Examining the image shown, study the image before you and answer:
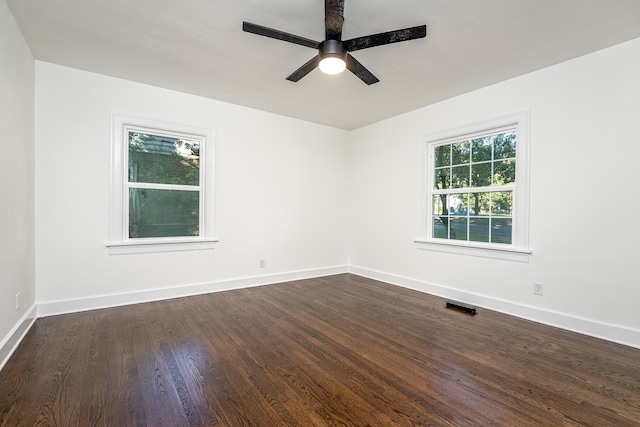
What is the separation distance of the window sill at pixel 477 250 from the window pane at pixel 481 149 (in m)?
1.11

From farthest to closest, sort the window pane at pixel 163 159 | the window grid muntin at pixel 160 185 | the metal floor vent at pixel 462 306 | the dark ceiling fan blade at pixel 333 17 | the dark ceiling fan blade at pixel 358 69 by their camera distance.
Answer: the window pane at pixel 163 159 → the window grid muntin at pixel 160 185 → the metal floor vent at pixel 462 306 → the dark ceiling fan blade at pixel 358 69 → the dark ceiling fan blade at pixel 333 17

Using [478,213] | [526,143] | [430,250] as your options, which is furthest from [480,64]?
[430,250]

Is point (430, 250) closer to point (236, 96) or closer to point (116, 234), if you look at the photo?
point (236, 96)

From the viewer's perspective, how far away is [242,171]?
4.45 meters

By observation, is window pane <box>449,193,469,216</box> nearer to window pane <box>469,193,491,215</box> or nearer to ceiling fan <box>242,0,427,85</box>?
window pane <box>469,193,491,215</box>

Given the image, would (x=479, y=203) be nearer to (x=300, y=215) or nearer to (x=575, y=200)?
(x=575, y=200)

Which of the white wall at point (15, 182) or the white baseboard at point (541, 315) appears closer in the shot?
the white wall at point (15, 182)

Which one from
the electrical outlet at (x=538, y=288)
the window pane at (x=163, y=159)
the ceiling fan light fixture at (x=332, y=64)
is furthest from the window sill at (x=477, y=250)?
the window pane at (x=163, y=159)

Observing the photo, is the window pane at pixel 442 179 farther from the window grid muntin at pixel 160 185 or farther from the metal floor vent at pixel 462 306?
the window grid muntin at pixel 160 185

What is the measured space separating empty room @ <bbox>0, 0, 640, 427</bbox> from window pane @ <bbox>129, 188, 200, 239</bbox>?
24 millimetres

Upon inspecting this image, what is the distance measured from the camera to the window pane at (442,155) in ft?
13.7

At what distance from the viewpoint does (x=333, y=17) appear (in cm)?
204

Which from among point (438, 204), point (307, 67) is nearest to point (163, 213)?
point (307, 67)

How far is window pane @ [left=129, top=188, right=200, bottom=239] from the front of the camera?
370 centimetres
